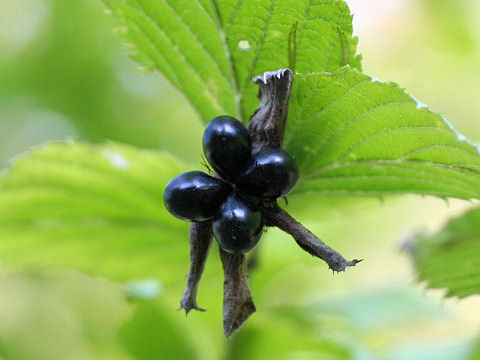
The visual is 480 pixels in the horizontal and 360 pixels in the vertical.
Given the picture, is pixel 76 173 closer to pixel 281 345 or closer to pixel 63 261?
pixel 63 261

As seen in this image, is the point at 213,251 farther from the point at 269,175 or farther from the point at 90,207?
the point at 269,175

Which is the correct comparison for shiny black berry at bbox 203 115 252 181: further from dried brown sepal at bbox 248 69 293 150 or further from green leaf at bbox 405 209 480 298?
green leaf at bbox 405 209 480 298

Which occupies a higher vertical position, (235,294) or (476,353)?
(476,353)

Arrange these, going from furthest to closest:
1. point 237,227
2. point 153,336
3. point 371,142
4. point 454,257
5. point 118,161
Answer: point 153,336
point 118,161
point 454,257
point 371,142
point 237,227

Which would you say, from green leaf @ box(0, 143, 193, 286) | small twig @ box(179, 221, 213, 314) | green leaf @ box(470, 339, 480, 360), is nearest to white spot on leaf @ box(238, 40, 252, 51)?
small twig @ box(179, 221, 213, 314)

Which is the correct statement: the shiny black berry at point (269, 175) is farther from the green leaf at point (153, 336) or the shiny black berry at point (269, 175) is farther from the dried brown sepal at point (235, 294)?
the green leaf at point (153, 336)

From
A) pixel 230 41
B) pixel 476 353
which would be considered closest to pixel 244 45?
pixel 230 41
